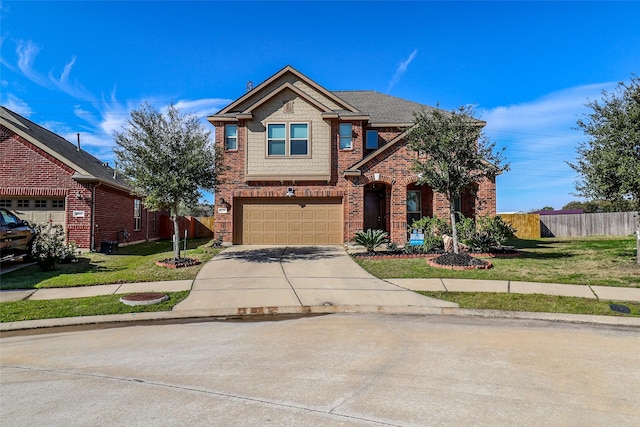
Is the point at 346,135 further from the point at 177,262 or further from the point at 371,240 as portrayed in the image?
the point at 177,262

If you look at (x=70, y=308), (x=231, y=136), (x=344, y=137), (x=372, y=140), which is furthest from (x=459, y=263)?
(x=231, y=136)

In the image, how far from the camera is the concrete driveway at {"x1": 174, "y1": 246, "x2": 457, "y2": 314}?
830 centimetres

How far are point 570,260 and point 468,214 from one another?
5898 mm

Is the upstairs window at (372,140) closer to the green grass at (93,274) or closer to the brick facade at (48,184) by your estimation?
the green grass at (93,274)

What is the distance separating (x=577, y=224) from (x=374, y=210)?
17.1 metres

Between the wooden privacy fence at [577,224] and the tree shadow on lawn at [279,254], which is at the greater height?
the wooden privacy fence at [577,224]

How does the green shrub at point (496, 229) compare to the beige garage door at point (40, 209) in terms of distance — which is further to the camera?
the beige garage door at point (40, 209)

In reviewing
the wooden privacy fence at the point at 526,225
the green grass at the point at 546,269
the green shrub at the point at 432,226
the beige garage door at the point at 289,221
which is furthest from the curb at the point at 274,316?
the wooden privacy fence at the point at 526,225

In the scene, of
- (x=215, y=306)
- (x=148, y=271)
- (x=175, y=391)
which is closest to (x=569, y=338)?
(x=175, y=391)

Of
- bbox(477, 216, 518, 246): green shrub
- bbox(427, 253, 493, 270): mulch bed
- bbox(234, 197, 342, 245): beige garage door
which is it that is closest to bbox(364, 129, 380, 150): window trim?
bbox(234, 197, 342, 245): beige garage door

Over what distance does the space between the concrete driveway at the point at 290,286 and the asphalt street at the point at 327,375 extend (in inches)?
51.6

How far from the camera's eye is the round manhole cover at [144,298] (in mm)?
8276

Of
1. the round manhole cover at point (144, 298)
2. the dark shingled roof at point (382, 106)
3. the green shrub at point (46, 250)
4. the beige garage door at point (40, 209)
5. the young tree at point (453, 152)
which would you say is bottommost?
the round manhole cover at point (144, 298)

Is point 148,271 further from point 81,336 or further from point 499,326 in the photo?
point 499,326
